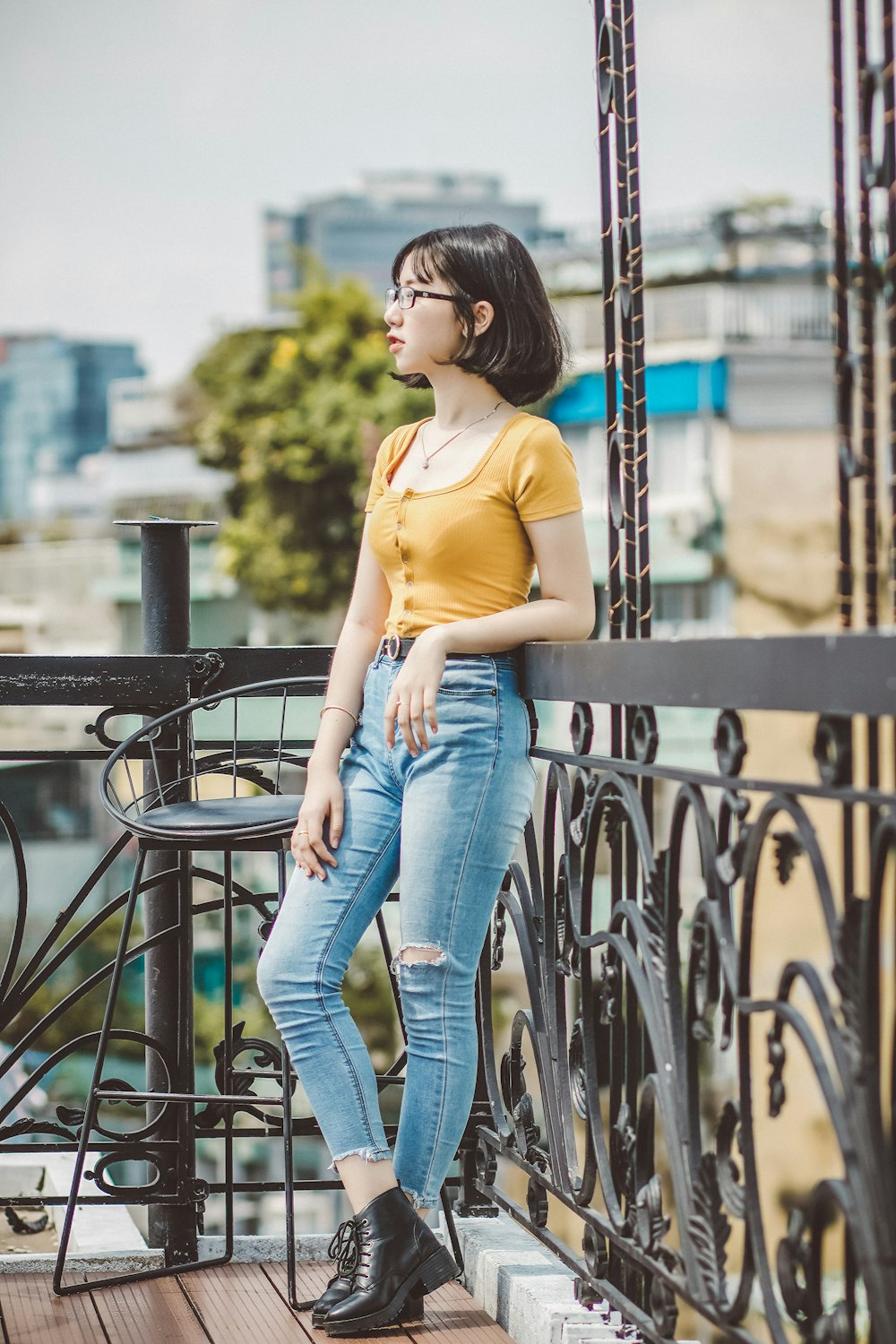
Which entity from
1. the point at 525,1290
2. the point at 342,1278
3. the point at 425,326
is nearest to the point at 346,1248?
the point at 342,1278

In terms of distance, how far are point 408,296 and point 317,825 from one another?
0.74 m

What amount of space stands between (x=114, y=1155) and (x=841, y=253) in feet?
5.77

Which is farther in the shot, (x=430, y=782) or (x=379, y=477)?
(x=379, y=477)

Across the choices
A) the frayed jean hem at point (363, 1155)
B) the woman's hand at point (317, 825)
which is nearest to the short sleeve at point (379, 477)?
the woman's hand at point (317, 825)

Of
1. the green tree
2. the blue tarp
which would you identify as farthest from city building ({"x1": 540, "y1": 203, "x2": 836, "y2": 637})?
the green tree

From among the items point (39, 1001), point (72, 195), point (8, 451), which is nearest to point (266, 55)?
point (72, 195)

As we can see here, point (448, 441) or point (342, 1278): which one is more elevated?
point (448, 441)

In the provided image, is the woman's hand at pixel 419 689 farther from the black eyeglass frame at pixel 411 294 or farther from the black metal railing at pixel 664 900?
the black eyeglass frame at pixel 411 294

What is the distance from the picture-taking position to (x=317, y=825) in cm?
207

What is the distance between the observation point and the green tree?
2517cm

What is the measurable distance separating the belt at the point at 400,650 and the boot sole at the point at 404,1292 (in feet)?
2.57

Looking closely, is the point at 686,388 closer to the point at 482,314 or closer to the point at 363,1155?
the point at 482,314

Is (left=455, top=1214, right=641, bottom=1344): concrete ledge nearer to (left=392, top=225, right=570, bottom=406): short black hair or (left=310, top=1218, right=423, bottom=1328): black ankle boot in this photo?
(left=310, top=1218, right=423, bottom=1328): black ankle boot

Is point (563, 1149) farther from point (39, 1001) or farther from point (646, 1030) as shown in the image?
point (39, 1001)
